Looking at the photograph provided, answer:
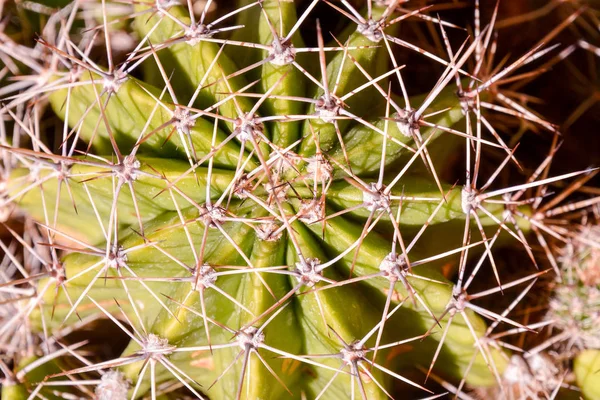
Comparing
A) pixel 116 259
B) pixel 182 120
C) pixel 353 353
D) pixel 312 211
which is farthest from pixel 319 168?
pixel 116 259

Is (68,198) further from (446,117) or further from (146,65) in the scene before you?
(446,117)

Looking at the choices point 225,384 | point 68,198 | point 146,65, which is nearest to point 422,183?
point 225,384

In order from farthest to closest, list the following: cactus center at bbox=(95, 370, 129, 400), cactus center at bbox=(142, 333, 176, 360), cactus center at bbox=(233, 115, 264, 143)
A: 1. cactus center at bbox=(95, 370, 129, 400)
2. cactus center at bbox=(142, 333, 176, 360)
3. cactus center at bbox=(233, 115, 264, 143)

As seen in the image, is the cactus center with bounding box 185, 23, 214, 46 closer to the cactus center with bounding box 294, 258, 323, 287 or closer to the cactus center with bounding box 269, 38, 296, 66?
the cactus center with bounding box 269, 38, 296, 66

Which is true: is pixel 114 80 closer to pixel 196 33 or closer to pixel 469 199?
pixel 196 33

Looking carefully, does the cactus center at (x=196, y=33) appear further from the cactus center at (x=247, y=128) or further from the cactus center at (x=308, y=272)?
the cactus center at (x=308, y=272)

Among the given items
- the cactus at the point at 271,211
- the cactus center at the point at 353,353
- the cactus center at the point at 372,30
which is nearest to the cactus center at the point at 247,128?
the cactus at the point at 271,211

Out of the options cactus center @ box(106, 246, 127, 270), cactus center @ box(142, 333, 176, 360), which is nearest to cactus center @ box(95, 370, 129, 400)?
cactus center @ box(142, 333, 176, 360)

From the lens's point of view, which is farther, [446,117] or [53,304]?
[53,304]
